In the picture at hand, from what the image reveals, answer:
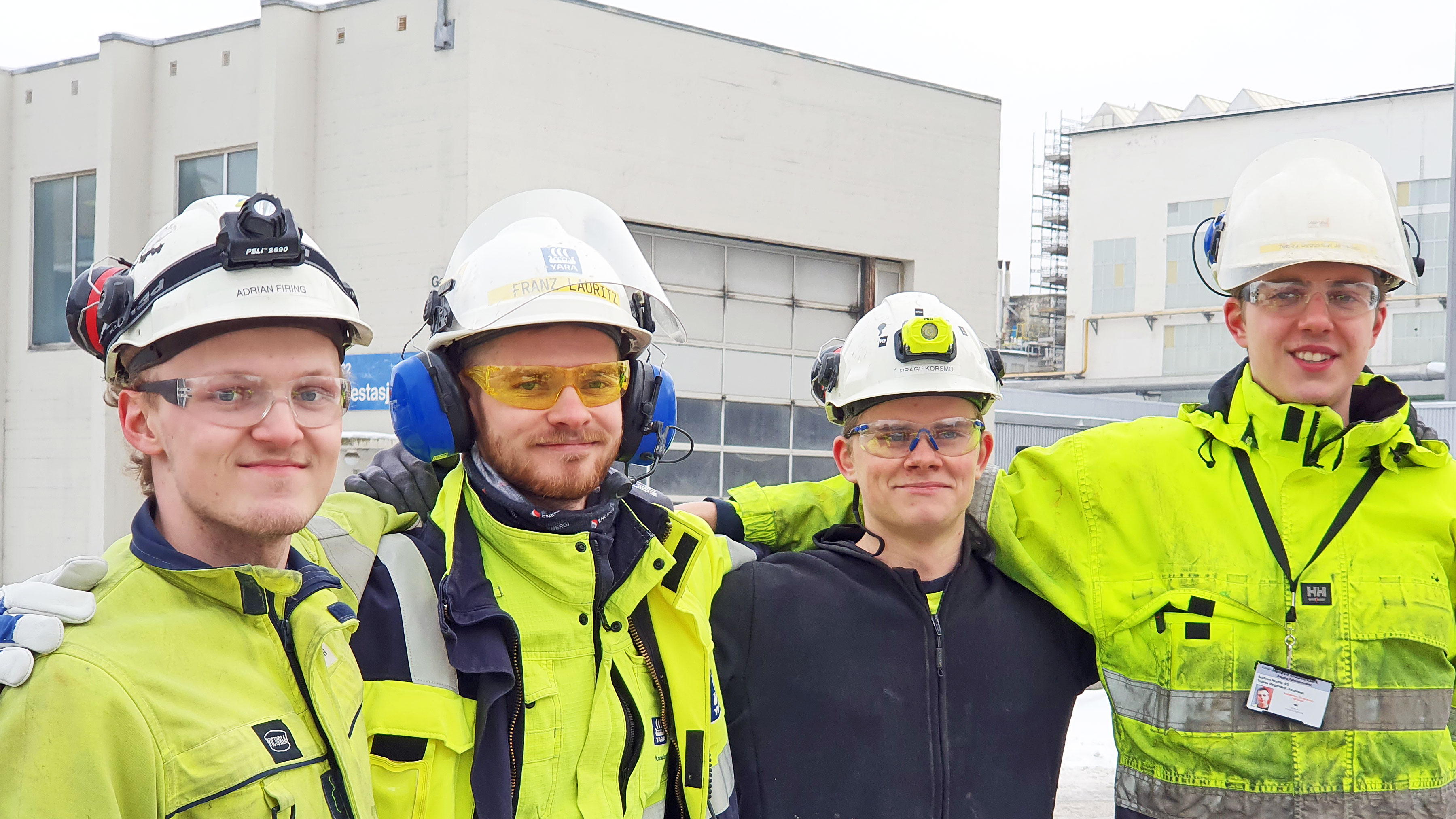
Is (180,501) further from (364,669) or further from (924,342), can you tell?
(924,342)

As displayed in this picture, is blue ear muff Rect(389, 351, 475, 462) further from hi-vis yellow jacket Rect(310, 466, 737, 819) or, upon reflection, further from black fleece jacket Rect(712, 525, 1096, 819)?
black fleece jacket Rect(712, 525, 1096, 819)

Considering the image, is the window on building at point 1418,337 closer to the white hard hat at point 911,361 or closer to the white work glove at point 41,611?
the white hard hat at point 911,361

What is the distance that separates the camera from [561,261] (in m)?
3.01

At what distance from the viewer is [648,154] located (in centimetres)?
1745

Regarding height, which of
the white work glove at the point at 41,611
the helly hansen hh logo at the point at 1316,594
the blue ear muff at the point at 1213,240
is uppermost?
the blue ear muff at the point at 1213,240

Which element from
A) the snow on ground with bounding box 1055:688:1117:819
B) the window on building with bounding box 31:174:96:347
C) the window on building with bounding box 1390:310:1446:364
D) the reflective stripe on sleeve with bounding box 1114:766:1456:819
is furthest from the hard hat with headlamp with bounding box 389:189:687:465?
the window on building with bounding box 1390:310:1446:364

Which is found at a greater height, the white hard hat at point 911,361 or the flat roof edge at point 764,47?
the flat roof edge at point 764,47

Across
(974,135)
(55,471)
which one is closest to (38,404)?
(55,471)

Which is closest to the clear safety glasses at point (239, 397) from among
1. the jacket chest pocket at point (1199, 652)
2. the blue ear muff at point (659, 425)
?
the blue ear muff at point (659, 425)

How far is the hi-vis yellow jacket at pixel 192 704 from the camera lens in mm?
1882

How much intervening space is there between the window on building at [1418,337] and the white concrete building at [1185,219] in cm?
4

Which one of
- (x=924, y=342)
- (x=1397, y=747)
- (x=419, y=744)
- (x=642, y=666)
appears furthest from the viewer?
(x=924, y=342)

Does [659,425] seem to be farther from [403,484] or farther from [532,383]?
[403,484]

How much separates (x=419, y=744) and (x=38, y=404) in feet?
63.7
